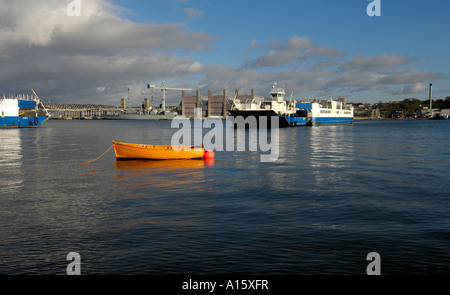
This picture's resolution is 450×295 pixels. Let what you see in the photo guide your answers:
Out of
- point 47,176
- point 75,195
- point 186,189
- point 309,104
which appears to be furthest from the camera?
point 309,104

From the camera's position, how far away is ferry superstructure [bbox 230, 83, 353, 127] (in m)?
108

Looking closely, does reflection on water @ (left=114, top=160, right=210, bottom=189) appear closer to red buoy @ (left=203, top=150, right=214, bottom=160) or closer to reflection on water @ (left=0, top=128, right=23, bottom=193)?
red buoy @ (left=203, top=150, right=214, bottom=160)

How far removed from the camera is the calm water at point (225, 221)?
37.0ft

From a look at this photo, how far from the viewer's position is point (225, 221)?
15.9m

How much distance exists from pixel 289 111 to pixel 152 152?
310ft

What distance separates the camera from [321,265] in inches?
432

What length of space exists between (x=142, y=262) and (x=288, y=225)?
653 centimetres

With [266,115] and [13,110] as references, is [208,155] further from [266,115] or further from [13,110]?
[13,110]

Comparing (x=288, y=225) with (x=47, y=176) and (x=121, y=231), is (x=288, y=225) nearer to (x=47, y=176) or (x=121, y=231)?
(x=121, y=231)
